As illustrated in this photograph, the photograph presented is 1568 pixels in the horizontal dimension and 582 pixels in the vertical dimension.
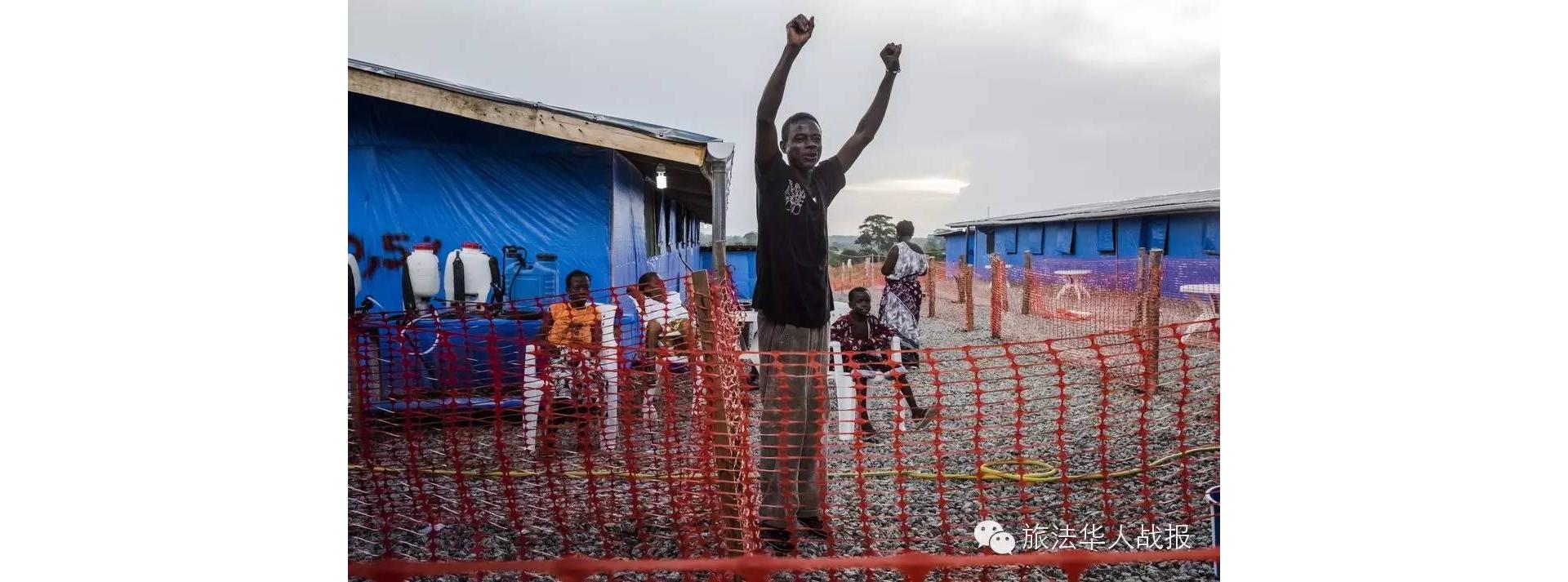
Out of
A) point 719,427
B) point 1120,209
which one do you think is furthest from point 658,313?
point 1120,209

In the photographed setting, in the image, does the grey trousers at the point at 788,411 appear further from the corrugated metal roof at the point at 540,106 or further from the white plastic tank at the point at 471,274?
the white plastic tank at the point at 471,274

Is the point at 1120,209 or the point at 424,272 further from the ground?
the point at 1120,209

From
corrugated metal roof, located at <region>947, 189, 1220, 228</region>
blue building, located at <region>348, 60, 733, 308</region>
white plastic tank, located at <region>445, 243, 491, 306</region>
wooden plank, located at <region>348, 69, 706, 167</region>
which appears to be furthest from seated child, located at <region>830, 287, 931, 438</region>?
white plastic tank, located at <region>445, 243, 491, 306</region>

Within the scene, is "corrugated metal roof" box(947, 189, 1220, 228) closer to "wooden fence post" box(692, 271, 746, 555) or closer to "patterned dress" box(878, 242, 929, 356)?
"patterned dress" box(878, 242, 929, 356)

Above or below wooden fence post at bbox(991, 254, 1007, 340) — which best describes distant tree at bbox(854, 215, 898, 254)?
above

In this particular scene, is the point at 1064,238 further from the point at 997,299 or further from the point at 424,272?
the point at 424,272

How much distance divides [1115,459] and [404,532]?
5.83ft

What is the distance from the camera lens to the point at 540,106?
7.21 ft

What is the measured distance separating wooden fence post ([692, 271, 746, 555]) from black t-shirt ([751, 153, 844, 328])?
0.41 feet

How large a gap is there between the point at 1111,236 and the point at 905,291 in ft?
1.48

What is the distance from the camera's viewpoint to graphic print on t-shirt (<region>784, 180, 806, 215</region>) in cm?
178

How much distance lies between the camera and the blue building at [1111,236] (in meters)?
1.60

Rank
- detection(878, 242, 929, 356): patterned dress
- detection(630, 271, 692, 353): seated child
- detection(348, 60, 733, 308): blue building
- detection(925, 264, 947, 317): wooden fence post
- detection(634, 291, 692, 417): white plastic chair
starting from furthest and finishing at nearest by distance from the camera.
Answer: detection(630, 271, 692, 353): seated child < detection(634, 291, 692, 417): white plastic chair < detection(348, 60, 733, 308): blue building < detection(925, 264, 947, 317): wooden fence post < detection(878, 242, 929, 356): patterned dress
